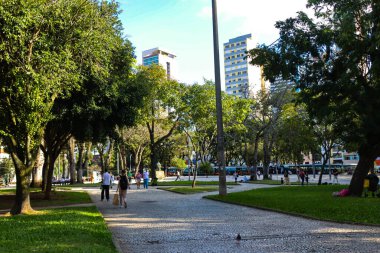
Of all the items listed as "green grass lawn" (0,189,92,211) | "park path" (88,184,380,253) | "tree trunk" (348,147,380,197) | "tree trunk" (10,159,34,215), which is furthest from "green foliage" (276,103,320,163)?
"tree trunk" (10,159,34,215)

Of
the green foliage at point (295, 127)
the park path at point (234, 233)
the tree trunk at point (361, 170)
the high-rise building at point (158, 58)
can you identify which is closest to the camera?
the park path at point (234, 233)

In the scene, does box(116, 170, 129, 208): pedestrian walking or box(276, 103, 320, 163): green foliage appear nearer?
box(116, 170, 129, 208): pedestrian walking

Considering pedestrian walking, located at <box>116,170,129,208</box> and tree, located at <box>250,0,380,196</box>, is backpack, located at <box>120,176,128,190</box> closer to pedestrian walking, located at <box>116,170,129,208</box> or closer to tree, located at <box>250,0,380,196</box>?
→ pedestrian walking, located at <box>116,170,129,208</box>

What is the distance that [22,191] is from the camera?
47.2ft

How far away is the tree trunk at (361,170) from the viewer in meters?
18.7

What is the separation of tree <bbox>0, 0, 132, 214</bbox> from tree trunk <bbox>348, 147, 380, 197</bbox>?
1266 cm

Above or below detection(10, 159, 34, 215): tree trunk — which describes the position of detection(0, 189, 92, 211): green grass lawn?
below

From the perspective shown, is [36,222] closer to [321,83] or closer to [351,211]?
[351,211]

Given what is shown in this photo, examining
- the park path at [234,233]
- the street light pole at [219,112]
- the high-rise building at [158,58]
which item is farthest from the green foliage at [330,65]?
the high-rise building at [158,58]

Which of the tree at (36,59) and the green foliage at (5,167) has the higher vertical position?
the tree at (36,59)

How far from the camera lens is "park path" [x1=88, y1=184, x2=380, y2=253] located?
7.84 metres

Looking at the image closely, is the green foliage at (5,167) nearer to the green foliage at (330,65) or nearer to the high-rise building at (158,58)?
the high-rise building at (158,58)

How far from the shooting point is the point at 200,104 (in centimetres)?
3172

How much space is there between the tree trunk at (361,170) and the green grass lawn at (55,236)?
41.1 feet
